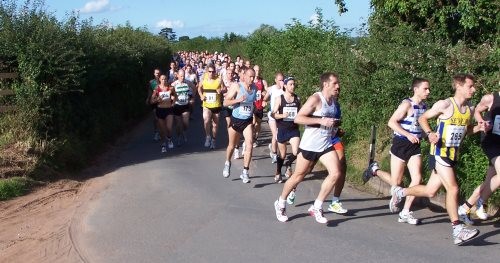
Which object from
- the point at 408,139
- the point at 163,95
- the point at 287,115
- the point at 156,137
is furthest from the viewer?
the point at 156,137

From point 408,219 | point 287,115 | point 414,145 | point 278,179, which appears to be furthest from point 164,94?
point 408,219

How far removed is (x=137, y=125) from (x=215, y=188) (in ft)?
36.5

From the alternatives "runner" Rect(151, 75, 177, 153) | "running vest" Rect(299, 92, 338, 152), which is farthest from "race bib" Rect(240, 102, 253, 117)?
"runner" Rect(151, 75, 177, 153)

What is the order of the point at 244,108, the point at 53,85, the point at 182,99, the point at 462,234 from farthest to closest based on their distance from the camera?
the point at 182,99, the point at 53,85, the point at 244,108, the point at 462,234

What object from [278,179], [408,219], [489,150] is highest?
[489,150]

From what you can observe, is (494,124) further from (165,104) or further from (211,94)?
(165,104)

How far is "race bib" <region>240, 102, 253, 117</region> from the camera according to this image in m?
10.8

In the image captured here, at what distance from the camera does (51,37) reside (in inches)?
489

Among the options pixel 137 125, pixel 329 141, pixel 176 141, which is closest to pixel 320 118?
pixel 329 141

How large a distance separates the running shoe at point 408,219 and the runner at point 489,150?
1.86 feet

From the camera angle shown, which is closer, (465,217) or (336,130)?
(465,217)

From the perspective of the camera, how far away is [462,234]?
698 centimetres

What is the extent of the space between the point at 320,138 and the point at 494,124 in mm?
2096

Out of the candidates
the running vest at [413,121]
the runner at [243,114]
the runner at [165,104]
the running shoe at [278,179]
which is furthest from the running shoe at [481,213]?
the runner at [165,104]
